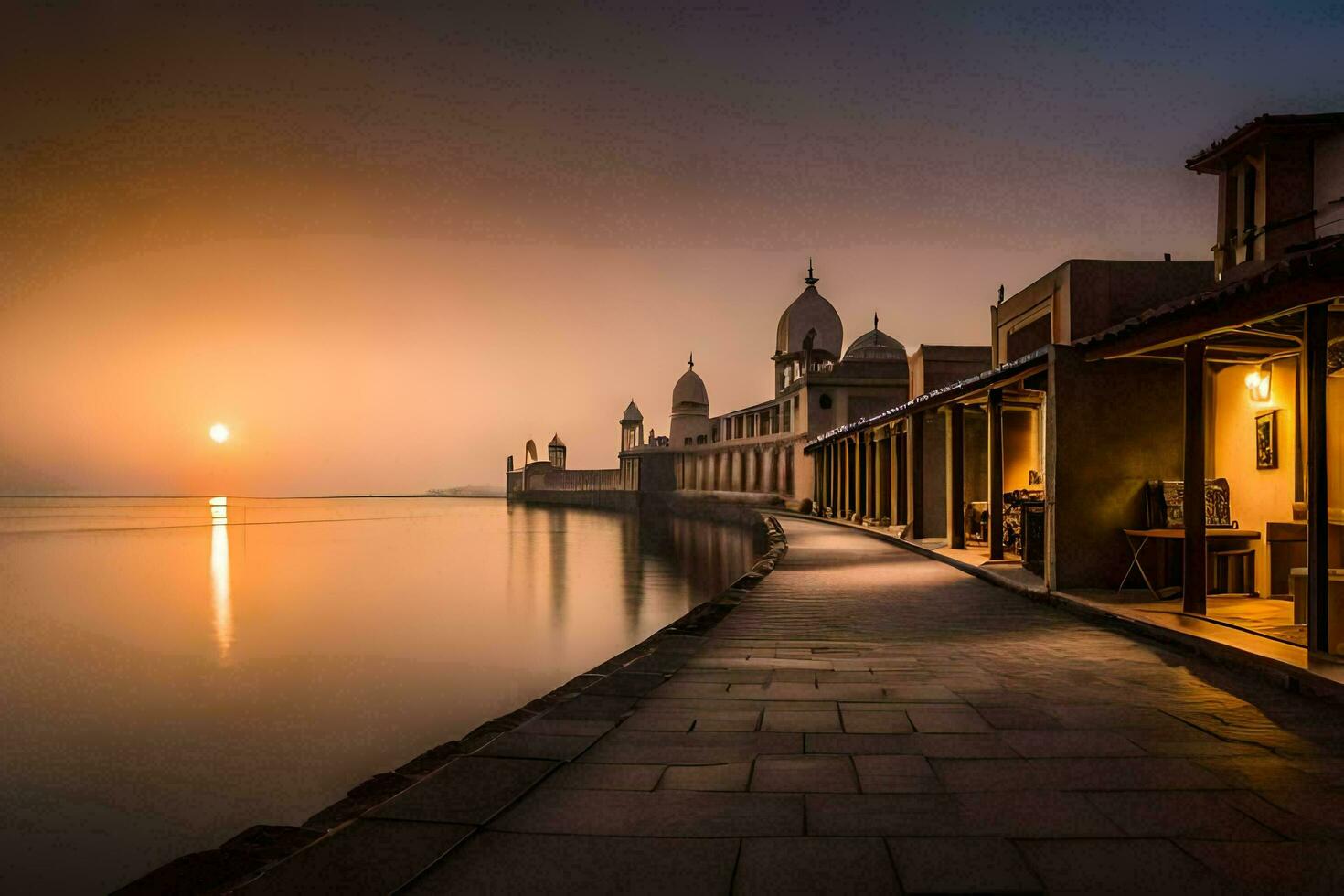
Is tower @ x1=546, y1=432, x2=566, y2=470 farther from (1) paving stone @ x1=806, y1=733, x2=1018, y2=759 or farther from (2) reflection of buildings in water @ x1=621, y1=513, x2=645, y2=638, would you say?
(1) paving stone @ x1=806, y1=733, x2=1018, y2=759

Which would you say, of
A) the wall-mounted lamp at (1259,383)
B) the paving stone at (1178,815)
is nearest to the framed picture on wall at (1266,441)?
the wall-mounted lamp at (1259,383)

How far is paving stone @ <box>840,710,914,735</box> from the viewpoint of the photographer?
423 cm

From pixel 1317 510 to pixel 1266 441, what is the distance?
3.60 meters

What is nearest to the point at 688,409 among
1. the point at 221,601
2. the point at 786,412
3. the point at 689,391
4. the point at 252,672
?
the point at 689,391

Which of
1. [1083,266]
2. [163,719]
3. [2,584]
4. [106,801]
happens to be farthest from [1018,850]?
[2,584]

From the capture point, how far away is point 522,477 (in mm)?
110062

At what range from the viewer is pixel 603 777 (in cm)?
356

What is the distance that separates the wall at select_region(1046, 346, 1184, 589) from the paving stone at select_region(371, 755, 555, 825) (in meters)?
7.17

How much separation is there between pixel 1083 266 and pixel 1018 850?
937 centimetres

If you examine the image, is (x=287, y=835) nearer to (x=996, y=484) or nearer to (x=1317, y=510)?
(x=1317, y=510)

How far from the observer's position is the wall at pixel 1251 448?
26.7ft

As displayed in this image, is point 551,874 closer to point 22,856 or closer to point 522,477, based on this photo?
point 22,856

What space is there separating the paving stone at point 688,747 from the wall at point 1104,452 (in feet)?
20.0

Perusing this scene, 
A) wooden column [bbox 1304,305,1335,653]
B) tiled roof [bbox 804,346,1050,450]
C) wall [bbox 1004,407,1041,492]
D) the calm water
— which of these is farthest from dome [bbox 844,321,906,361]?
wooden column [bbox 1304,305,1335,653]
